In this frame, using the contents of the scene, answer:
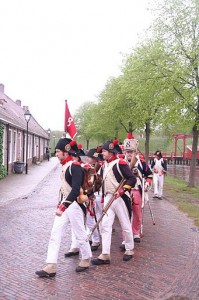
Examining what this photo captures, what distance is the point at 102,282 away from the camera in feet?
15.9

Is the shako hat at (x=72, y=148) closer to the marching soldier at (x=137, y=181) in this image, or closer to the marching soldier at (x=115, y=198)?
the marching soldier at (x=115, y=198)

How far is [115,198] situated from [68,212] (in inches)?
31.2

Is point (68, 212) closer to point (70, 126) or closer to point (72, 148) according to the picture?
point (72, 148)

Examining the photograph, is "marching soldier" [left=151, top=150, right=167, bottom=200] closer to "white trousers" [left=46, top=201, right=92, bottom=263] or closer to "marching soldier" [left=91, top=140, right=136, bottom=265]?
"marching soldier" [left=91, top=140, right=136, bottom=265]

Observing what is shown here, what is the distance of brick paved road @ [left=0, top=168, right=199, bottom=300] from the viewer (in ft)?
14.8

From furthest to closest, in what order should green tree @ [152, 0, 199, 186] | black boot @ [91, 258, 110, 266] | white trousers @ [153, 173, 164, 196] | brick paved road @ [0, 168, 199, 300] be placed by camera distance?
green tree @ [152, 0, 199, 186]
white trousers @ [153, 173, 164, 196]
black boot @ [91, 258, 110, 266]
brick paved road @ [0, 168, 199, 300]

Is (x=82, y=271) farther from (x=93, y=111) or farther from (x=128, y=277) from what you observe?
(x=93, y=111)

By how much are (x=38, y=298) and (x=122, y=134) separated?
107 ft

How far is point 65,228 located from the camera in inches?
206

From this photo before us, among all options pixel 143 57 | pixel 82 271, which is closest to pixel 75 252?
pixel 82 271

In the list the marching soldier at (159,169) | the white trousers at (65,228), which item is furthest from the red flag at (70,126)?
the marching soldier at (159,169)

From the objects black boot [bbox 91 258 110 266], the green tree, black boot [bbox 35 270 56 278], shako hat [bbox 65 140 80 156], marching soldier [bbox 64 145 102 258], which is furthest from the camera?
the green tree

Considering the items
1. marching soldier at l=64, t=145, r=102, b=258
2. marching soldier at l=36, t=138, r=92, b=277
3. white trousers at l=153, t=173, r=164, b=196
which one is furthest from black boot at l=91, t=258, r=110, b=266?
white trousers at l=153, t=173, r=164, b=196

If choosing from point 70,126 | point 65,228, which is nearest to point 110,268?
point 65,228
